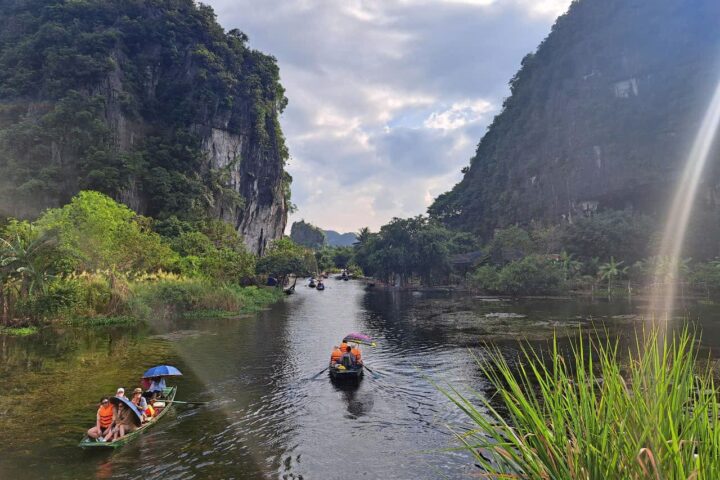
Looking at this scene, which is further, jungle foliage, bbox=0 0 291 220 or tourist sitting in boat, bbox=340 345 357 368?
jungle foliage, bbox=0 0 291 220

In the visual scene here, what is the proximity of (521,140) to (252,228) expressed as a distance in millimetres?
77906

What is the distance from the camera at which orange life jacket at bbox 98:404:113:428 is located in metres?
12.8

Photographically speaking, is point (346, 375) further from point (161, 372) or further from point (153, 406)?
point (153, 406)

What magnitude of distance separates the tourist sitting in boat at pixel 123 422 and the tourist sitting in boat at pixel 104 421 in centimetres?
22

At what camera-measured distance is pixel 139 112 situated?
72812 mm

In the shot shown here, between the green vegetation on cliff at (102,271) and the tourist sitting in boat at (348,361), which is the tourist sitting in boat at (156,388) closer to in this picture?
the tourist sitting in boat at (348,361)

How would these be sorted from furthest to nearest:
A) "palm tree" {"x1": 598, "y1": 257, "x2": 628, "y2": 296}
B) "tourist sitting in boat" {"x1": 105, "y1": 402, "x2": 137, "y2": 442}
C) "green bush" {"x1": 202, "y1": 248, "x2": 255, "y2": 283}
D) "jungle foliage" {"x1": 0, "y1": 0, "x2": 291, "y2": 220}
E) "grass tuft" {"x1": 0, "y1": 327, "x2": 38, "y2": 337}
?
"palm tree" {"x1": 598, "y1": 257, "x2": 628, "y2": 296} → "jungle foliage" {"x1": 0, "y1": 0, "x2": 291, "y2": 220} → "green bush" {"x1": 202, "y1": 248, "x2": 255, "y2": 283} → "grass tuft" {"x1": 0, "y1": 327, "x2": 38, "y2": 337} → "tourist sitting in boat" {"x1": 105, "y1": 402, "x2": 137, "y2": 442}

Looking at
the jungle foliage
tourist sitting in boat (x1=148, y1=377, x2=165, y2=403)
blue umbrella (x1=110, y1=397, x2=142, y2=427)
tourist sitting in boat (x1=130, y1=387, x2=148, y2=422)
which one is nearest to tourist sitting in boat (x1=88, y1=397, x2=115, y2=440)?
blue umbrella (x1=110, y1=397, x2=142, y2=427)

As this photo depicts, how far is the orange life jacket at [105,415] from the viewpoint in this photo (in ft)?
41.9

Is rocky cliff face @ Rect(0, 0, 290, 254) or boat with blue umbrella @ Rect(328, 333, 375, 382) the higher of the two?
rocky cliff face @ Rect(0, 0, 290, 254)

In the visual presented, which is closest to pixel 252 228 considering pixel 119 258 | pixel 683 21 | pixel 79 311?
pixel 119 258

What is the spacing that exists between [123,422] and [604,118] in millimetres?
113832

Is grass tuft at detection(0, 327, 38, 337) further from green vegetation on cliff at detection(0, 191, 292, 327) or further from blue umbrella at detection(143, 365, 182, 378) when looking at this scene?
blue umbrella at detection(143, 365, 182, 378)

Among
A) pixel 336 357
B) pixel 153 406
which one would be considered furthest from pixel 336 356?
pixel 153 406
